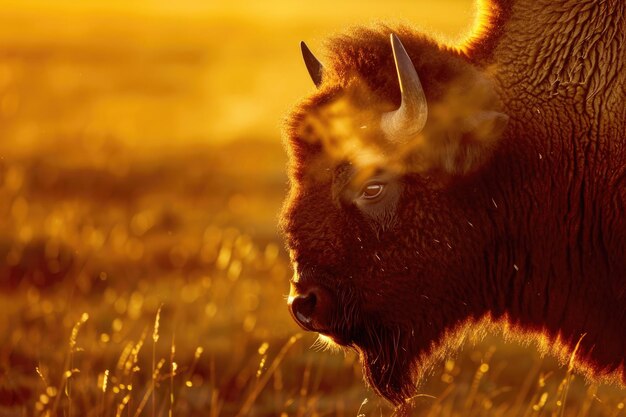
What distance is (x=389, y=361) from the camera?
15.5 ft

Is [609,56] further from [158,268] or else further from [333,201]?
[158,268]

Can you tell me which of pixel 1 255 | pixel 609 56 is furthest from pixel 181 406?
pixel 1 255

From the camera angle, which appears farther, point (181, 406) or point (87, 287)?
point (87, 287)

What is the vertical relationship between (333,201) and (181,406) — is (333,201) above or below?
above

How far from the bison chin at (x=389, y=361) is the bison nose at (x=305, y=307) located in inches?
10.8

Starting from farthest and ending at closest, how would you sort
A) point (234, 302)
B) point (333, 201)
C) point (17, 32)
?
point (17, 32) → point (234, 302) → point (333, 201)

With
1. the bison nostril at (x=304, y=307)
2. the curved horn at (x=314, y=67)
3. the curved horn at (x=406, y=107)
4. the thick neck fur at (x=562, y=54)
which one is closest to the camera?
the curved horn at (x=406, y=107)

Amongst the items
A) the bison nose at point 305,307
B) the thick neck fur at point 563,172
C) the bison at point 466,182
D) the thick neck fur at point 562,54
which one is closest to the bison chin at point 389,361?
the bison at point 466,182

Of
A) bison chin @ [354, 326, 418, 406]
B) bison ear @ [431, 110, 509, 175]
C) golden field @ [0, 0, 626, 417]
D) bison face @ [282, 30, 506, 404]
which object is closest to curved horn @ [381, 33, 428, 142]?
bison face @ [282, 30, 506, 404]

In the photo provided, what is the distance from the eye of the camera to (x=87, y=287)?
8.08 m

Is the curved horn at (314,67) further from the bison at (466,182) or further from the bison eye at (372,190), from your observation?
the bison eye at (372,190)

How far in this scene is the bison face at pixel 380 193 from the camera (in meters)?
4.43

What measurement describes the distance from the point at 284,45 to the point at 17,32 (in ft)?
17.1

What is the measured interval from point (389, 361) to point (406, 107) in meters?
1.01
